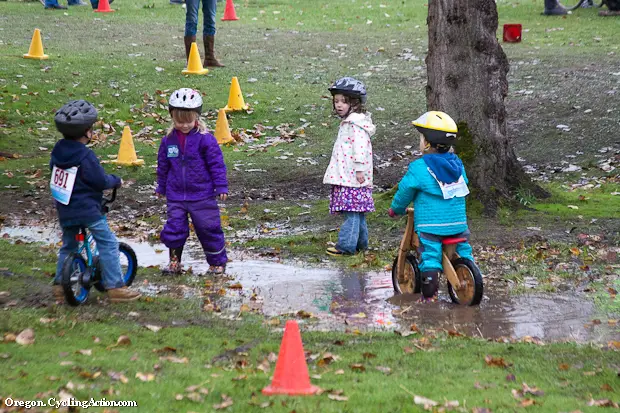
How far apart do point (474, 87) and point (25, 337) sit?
20.2ft

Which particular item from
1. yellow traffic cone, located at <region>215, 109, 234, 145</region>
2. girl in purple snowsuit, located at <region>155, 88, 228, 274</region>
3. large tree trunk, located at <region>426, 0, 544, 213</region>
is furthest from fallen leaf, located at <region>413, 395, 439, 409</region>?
yellow traffic cone, located at <region>215, 109, 234, 145</region>

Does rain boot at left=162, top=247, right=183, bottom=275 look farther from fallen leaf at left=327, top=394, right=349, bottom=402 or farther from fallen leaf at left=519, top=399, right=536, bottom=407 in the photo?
→ fallen leaf at left=519, top=399, right=536, bottom=407

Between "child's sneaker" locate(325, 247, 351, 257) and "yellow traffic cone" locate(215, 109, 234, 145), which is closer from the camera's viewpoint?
"child's sneaker" locate(325, 247, 351, 257)

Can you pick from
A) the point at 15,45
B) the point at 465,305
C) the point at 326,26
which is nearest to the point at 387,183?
the point at 465,305

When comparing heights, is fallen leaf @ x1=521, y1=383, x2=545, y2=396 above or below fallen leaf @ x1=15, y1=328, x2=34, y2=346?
below

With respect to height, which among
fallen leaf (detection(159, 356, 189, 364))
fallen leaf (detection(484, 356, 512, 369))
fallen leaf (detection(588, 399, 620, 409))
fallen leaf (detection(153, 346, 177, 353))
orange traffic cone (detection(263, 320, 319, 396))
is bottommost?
fallen leaf (detection(484, 356, 512, 369))

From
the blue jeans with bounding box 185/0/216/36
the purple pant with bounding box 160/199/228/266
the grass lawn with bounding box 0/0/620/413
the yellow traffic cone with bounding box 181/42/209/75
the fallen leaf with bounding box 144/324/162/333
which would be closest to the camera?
the grass lawn with bounding box 0/0/620/413

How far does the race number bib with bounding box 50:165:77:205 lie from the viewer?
292 inches

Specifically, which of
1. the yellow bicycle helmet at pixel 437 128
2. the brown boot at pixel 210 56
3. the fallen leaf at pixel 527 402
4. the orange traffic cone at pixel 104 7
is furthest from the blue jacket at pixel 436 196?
the orange traffic cone at pixel 104 7

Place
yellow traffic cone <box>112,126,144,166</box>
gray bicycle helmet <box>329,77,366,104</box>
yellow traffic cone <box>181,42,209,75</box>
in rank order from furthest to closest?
yellow traffic cone <box>181,42,209,75</box> < yellow traffic cone <box>112,126,144,166</box> < gray bicycle helmet <box>329,77,366,104</box>

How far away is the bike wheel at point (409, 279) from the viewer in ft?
26.6

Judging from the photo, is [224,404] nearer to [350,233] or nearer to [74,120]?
[74,120]

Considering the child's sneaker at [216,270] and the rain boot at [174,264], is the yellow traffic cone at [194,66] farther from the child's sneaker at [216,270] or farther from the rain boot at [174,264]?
the child's sneaker at [216,270]

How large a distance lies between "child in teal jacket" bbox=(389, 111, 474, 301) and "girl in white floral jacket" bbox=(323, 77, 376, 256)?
1.65 m
